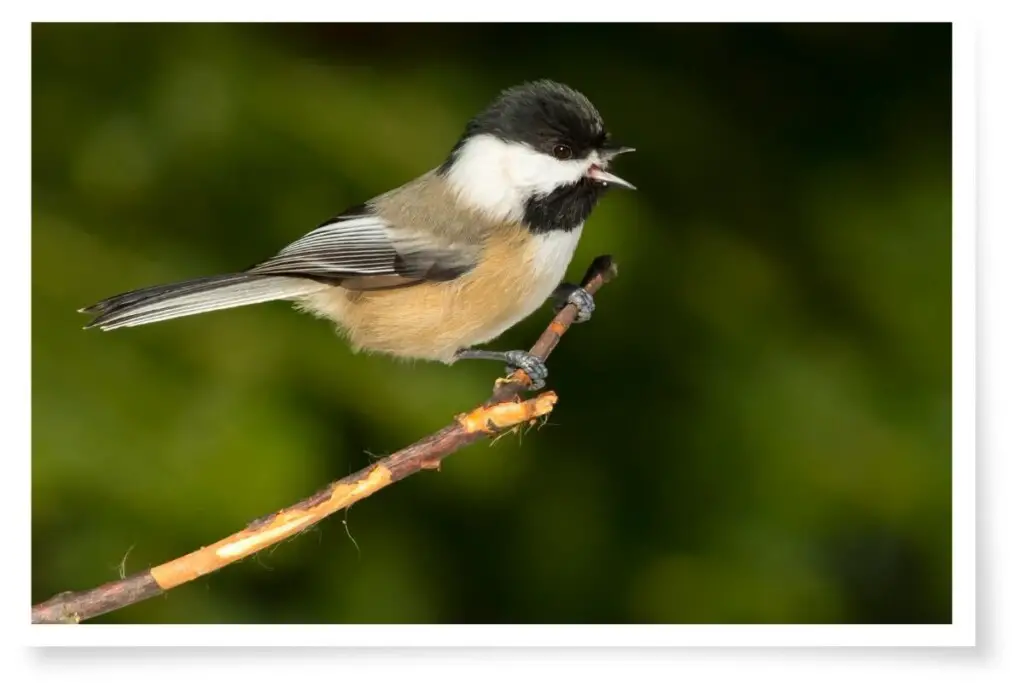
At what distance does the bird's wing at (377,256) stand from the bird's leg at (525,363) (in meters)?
0.14

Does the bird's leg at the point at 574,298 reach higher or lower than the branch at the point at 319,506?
higher

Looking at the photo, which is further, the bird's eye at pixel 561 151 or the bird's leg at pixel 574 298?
the bird's leg at pixel 574 298

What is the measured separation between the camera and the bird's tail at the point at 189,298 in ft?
5.25

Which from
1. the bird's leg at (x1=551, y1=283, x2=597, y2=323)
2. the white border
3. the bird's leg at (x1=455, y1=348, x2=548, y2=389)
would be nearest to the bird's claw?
the bird's leg at (x1=455, y1=348, x2=548, y2=389)

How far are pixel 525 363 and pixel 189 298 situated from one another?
524mm

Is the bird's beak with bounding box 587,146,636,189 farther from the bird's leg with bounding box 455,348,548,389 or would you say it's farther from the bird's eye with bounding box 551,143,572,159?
the bird's leg with bounding box 455,348,548,389

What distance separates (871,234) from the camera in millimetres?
1795

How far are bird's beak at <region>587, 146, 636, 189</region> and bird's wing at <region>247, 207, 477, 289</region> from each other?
0.74ft

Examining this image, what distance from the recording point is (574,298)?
1741 millimetres

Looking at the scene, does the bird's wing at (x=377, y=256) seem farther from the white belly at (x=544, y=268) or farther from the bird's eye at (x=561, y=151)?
the bird's eye at (x=561, y=151)
